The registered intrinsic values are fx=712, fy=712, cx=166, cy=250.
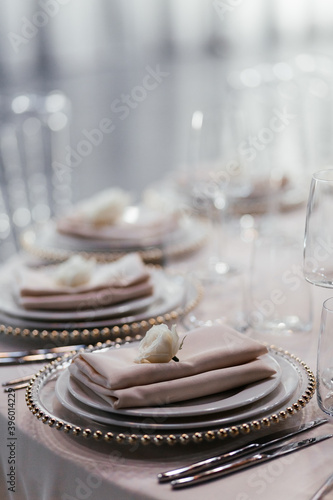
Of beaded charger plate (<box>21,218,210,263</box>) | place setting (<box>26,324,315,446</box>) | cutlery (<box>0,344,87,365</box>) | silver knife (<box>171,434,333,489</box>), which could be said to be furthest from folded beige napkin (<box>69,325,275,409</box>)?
beaded charger plate (<box>21,218,210,263</box>)

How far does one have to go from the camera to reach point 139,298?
135cm

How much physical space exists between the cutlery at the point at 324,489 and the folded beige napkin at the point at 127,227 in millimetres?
995

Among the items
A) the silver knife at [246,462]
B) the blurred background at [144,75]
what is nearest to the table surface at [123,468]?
the silver knife at [246,462]

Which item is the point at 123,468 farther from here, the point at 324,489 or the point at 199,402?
the point at 324,489

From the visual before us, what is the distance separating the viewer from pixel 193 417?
2.96 feet

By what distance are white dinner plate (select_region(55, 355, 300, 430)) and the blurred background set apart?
839 millimetres

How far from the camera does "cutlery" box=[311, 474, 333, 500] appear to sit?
782 mm

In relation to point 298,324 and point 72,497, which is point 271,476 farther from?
point 298,324

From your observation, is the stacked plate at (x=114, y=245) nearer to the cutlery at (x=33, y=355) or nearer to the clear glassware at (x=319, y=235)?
the cutlery at (x=33, y=355)

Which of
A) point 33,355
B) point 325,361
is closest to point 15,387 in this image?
point 33,355

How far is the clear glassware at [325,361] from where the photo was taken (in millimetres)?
882

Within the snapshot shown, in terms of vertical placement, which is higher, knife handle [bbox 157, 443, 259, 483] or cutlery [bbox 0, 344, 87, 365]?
knife handle [bbox 157, 443, 259, 483]

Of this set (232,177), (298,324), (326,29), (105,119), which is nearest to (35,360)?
(298,324)

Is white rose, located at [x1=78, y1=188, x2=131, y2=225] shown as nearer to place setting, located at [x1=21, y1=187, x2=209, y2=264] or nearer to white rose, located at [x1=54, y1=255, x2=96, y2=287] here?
place setting, located at [x1=21, y1=187, x2=209, y2=264]
